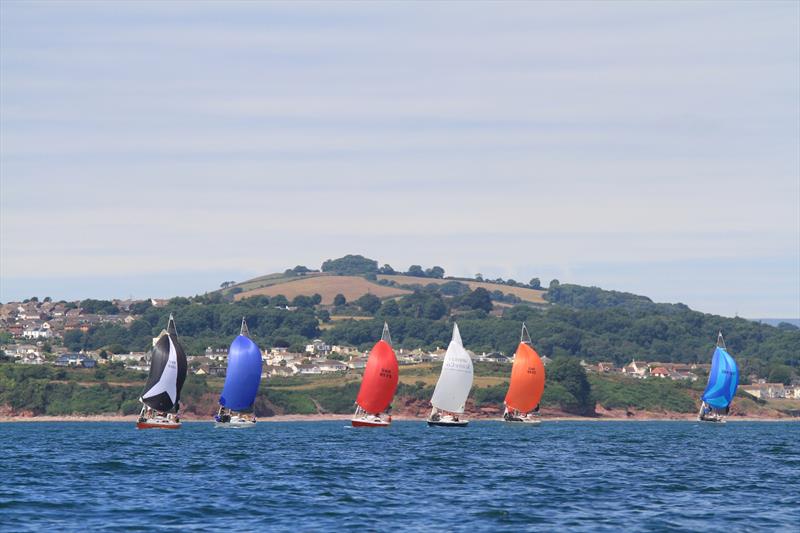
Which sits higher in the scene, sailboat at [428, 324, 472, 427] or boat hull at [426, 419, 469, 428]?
sailboat at [428, 324, 472, 427]

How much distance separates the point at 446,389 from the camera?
156125 millimetres

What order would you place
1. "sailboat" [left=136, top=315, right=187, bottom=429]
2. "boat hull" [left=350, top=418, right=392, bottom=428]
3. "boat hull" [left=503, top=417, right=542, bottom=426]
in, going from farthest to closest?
"boat hull" [left=503, top=417, right=542, bottom=426] < "boat hull" [left=350, top=418, right=392, bottom=428] < "sailboat" [left=136, top=315, right=187, bottom=429]

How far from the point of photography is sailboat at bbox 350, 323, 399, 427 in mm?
152500

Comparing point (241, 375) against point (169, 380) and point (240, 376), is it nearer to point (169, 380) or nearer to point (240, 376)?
point (240, 376)

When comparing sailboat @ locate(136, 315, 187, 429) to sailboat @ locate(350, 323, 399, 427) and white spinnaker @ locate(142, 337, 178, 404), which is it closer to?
white spinnaker @ locate(142, 337, 178, 404)

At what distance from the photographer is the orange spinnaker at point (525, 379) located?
170500mm

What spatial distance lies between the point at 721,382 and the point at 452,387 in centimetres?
5744

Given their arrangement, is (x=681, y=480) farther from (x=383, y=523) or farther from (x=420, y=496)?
(x=383, y=523)

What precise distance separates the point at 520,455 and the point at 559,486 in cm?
2856

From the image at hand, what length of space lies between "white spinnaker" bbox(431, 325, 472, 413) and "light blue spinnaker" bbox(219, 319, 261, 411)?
22787 millimetres

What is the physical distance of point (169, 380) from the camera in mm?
143625

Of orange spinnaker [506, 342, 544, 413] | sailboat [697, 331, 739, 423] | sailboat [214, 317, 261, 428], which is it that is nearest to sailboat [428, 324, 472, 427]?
orange spinnaker [506, 342, 544, 413]

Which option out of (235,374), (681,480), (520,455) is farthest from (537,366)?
(681,480)

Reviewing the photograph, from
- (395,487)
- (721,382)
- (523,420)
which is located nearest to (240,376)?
(523,420)
